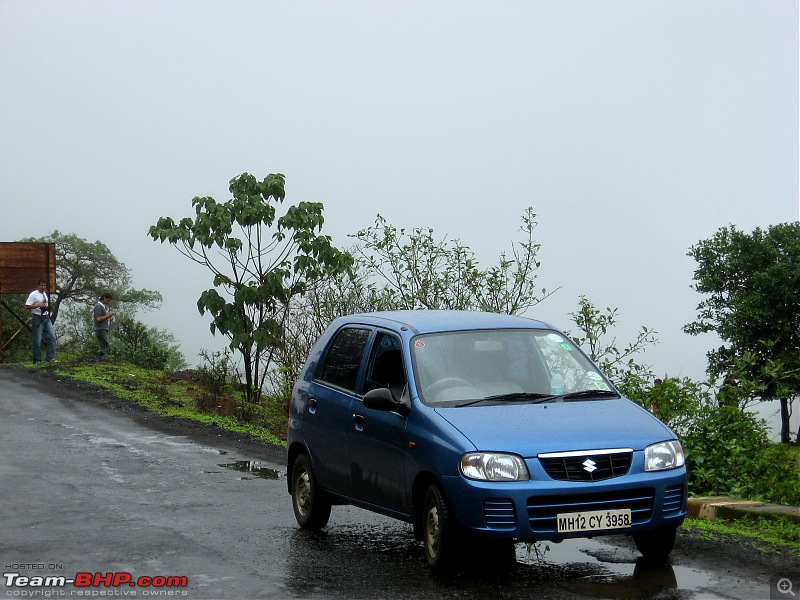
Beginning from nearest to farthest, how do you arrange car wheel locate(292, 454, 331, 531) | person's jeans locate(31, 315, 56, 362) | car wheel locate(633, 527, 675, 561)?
car wheel locate(633, 527, 675, 561)
car wheel locate(292, 454, 331, 531)
person's jeans locate(31, 315, 56, 362)

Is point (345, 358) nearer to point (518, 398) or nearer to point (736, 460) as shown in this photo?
point (518, 398)

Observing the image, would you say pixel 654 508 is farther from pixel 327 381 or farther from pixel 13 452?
pixel 13 452

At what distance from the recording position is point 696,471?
11.2 m

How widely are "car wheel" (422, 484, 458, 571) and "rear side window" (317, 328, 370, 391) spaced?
65.4 inches

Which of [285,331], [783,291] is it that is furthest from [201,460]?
[783,291]

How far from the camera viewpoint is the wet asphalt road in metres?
7.44

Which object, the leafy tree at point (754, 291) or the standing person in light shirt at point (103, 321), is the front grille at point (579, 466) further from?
the leafy tree at point (754, 291)

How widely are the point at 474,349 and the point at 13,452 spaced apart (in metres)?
8.24

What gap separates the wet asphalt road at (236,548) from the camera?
24.4 feet

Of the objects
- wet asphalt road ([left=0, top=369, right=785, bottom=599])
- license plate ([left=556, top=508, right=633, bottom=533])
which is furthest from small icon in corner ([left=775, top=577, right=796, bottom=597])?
license plate ([left=556, top=508, right=633, bottom=533])

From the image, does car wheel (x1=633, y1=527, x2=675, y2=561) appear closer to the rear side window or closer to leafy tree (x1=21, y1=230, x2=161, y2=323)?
the rear side window

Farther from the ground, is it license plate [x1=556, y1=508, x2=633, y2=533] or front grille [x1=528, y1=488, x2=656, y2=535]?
front grille [x1=528, y1=488, x2=656, y2=535]

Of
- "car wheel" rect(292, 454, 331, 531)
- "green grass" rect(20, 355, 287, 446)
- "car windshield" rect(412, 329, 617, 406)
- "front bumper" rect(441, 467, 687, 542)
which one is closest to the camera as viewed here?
"front bumper" rect(441, 467, 687, 542)

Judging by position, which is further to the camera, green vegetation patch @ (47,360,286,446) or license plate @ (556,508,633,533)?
green vegetation patch @ (47,360,286,446)
